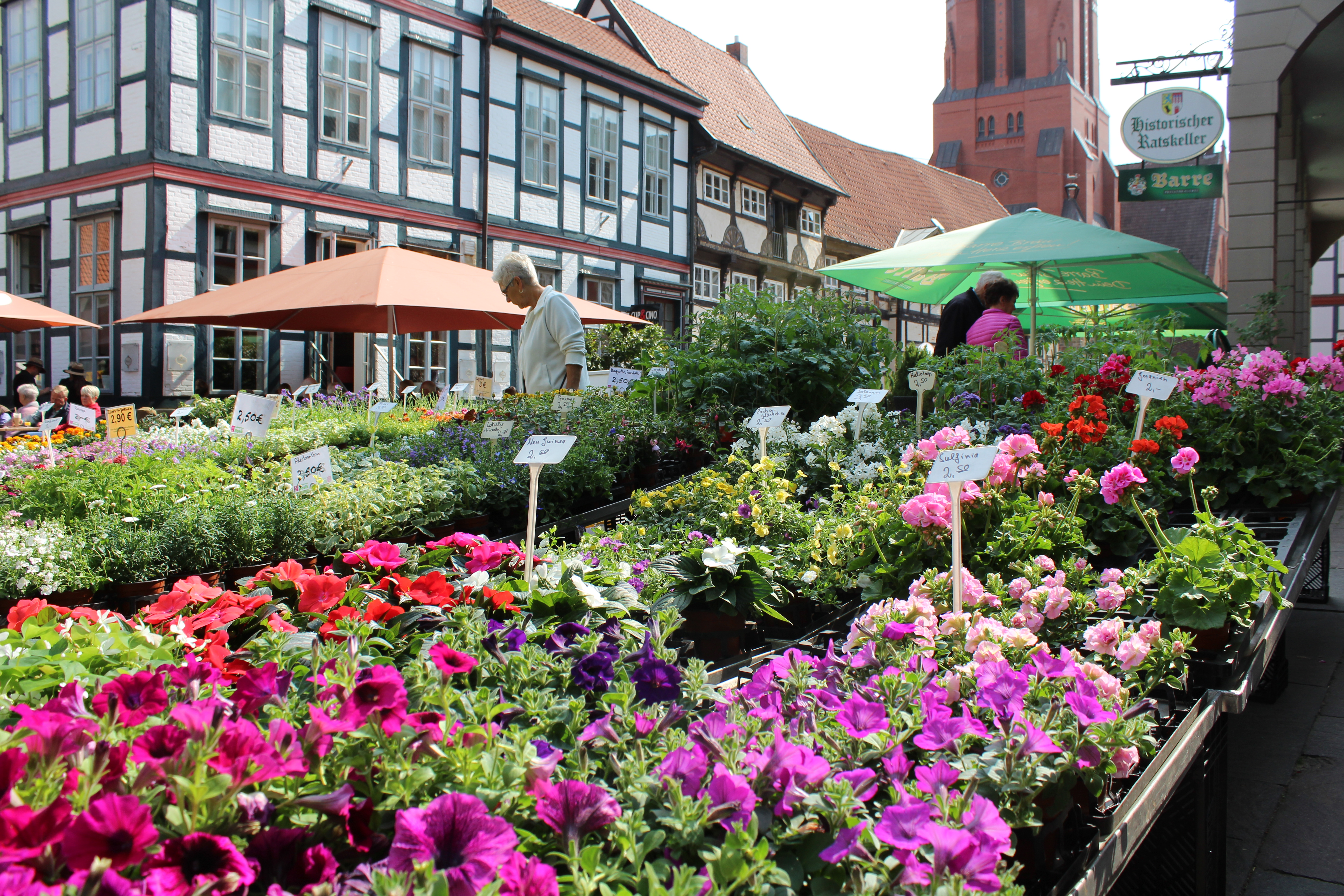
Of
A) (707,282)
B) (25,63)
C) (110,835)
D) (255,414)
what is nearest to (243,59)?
(25,63)

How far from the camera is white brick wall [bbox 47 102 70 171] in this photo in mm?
11219

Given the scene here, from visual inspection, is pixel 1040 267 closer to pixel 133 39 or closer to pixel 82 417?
pixel 82 417

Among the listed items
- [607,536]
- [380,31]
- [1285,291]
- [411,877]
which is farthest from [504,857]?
[380,31]

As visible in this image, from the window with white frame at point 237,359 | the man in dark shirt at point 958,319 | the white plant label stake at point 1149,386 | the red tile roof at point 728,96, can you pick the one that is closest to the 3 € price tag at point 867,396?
the white plant label stake at point 1149,386

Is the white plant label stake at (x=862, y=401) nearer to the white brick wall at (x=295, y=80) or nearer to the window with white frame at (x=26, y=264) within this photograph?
the white brick wall at (x=295, y=80)

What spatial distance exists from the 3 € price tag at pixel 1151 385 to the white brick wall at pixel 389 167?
1127 cm

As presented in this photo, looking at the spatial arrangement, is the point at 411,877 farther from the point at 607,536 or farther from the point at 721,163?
the point at 721,163

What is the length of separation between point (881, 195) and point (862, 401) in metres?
25.9

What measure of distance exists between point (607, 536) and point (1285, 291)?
730 centimetres

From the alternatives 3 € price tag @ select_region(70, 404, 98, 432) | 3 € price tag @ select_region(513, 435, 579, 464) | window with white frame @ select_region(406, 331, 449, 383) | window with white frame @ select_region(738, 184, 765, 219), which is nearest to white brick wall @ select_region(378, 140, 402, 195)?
window with white frame @ select_region(406, 331, 449, 383)

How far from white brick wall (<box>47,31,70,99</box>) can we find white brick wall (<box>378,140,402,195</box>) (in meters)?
3.53

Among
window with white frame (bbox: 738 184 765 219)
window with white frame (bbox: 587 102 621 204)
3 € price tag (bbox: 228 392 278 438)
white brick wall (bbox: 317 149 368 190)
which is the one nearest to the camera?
3 € price tag (bbox: 228 392 278 438)

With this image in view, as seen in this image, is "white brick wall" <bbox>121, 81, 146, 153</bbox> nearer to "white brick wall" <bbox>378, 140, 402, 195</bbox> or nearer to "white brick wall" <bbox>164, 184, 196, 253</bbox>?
"white brick wall" <bbox>164, 184, 196, 253</bbox>

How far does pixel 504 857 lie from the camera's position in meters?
0.92
